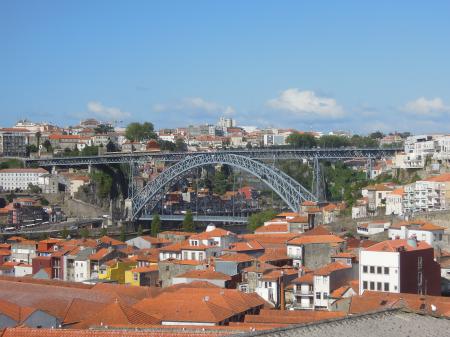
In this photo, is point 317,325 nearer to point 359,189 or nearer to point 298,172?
point 359,189

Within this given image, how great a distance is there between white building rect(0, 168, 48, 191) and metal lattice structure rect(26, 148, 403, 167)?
13.5 ft

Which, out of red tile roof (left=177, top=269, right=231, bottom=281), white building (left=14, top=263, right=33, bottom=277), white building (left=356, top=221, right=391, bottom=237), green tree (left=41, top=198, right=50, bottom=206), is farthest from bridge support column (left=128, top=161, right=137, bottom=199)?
red tile roof (left=177, top=269, right=231, bottom=281)

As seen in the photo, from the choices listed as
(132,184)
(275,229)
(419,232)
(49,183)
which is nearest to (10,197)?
(49,183)

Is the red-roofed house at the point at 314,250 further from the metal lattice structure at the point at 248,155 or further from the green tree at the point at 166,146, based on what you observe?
the green tree at the point at 166,146

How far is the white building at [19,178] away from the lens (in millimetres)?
112125

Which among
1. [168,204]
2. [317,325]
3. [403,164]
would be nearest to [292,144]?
[168,204]

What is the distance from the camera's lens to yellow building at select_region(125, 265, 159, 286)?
4406cm

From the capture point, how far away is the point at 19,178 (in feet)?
370

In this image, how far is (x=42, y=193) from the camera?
107562mm

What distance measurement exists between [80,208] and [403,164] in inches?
1385

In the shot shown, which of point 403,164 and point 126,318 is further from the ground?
point 403,164

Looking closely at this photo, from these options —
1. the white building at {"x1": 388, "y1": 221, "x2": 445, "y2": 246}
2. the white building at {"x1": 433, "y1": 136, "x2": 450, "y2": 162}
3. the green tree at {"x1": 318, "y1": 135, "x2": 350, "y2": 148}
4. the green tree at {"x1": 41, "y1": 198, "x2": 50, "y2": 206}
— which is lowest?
the white building at {"x1": 388, "y1": 221, "x2": 445, "y2": 246}

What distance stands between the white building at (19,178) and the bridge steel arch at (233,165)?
1382 cm

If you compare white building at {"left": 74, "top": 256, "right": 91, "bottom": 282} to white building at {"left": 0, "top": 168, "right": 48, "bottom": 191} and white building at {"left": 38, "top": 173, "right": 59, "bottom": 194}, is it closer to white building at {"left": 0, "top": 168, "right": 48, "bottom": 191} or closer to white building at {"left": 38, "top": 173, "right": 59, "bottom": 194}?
white building at {"left": 38, "top": 173, "right": 59, "bottom": 194}
